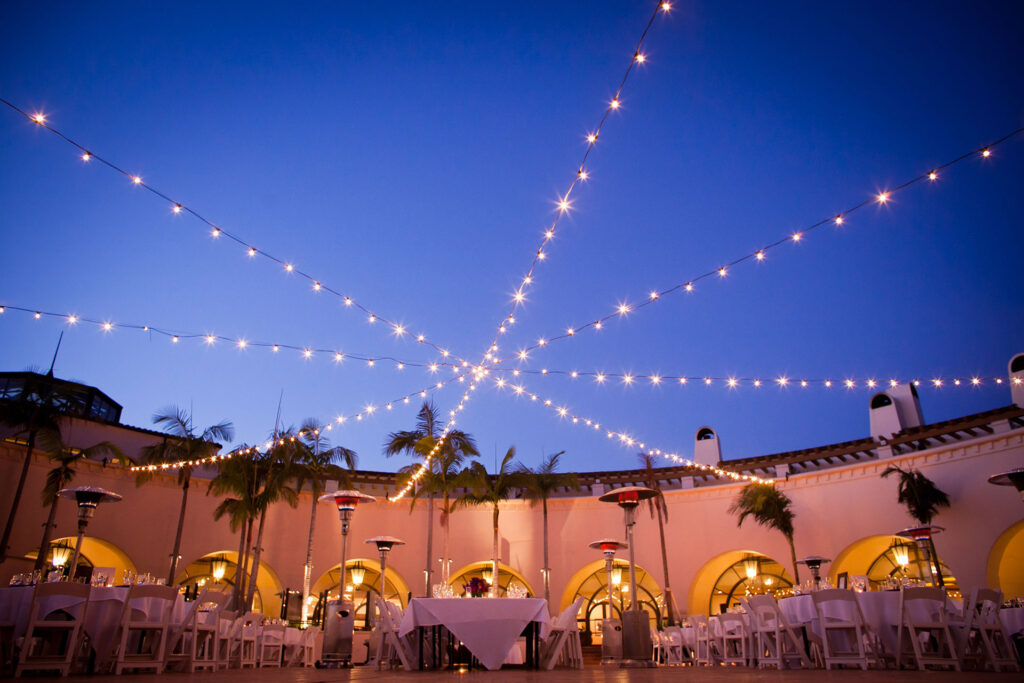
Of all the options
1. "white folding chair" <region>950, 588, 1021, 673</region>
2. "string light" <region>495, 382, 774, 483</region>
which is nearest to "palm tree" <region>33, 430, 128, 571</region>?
"string light" <region>495, 382, 774, 483</region>

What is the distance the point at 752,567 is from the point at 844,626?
11.7 meters

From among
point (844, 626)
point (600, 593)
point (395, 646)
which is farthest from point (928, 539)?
point (395, 646)

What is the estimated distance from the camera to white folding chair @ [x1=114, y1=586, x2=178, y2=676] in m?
5.77

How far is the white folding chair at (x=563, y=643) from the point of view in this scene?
6445 mm

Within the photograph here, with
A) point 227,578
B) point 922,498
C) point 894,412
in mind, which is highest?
point 894,412

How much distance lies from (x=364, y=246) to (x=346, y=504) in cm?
957

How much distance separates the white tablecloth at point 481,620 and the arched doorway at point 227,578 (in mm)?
12930

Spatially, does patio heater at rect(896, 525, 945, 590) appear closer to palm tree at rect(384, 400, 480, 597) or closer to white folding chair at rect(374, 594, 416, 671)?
white folding chair at rect(374, 594, 416, 671)

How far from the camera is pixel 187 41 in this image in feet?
27.3

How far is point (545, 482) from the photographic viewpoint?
18531 mm

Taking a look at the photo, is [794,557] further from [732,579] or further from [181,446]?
[181,446]

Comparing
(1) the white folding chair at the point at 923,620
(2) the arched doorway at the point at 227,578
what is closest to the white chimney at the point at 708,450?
(1) the white folding chair at the point at 923,620

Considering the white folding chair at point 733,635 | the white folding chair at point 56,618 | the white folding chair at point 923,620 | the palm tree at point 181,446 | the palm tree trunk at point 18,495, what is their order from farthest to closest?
the palm tree at point 181,446 → the palm tree trunk at point 18,495 → the white folding chair at point 733,635 → the white folding chair at point 923,620 → the white folding chair at point 56,618

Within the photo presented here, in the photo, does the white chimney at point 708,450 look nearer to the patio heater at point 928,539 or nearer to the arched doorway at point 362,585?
the patio heater at point 928,539
